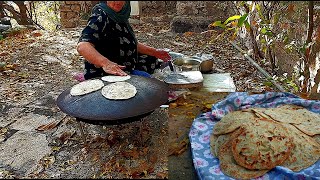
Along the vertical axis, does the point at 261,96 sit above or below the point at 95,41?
below

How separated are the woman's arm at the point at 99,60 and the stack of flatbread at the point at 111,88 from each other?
6 cm

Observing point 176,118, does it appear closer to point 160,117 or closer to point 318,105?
point 160,117

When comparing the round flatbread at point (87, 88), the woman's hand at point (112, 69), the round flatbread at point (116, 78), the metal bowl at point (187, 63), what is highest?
the woman's hand at point (112, 69)

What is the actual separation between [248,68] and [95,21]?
210cm

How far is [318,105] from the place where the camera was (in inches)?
89.9

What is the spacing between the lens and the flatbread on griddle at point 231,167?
5.61ft

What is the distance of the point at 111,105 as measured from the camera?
1566 mm

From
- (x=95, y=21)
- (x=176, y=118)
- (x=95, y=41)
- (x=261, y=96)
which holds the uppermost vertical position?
(x=95, y=21)

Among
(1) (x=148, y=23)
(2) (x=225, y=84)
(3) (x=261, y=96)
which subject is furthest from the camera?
(1) (x=148, y=23)

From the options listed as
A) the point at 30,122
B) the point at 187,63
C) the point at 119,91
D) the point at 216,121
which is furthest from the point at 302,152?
the point at 30,122

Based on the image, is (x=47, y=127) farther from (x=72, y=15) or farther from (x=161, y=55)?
(x=72, y=15)

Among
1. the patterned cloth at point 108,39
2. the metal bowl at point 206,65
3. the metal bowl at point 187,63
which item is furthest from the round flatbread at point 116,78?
the metal bowl at point 206,65

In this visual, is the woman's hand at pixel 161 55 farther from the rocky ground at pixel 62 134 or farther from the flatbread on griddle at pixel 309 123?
the flatbread on griddle at pixel 309 123

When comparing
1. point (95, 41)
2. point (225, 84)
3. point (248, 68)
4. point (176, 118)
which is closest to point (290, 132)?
point (176, 118)
